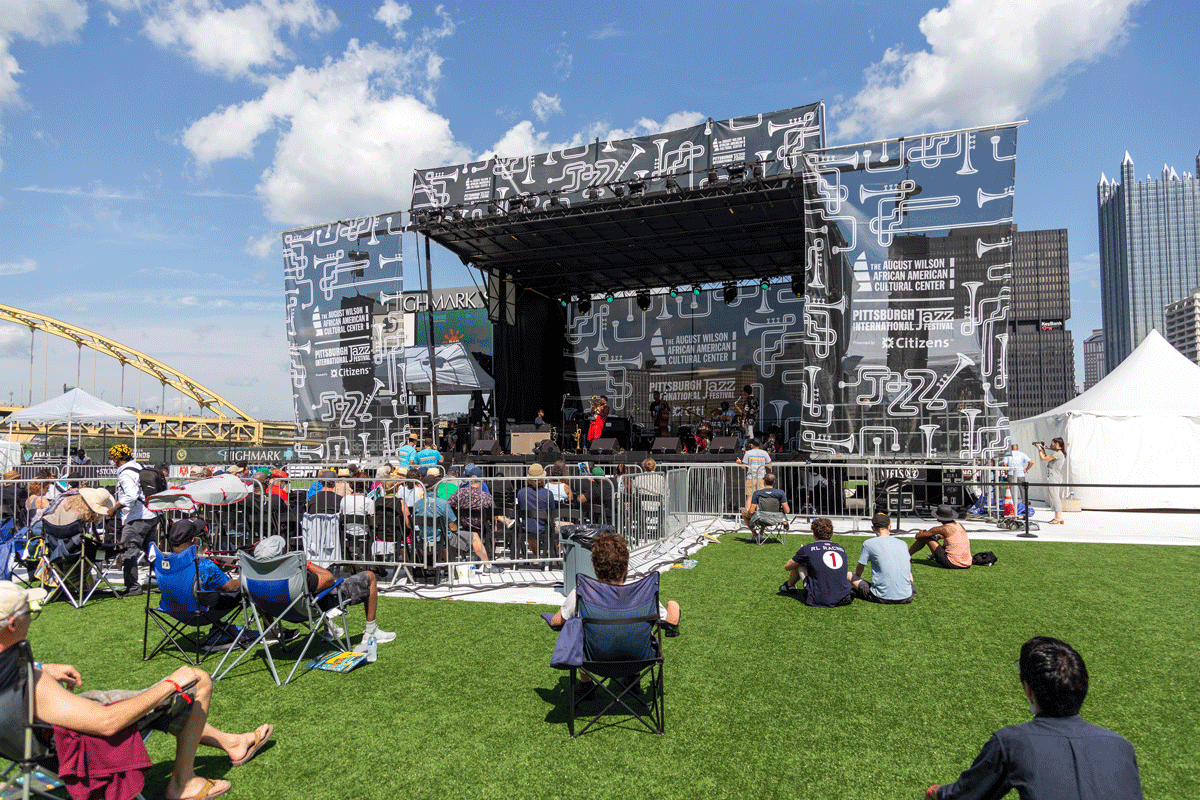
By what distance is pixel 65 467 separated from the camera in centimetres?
1532

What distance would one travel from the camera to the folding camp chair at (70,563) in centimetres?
627

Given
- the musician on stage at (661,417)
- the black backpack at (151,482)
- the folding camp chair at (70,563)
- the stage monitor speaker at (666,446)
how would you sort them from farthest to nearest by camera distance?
the musician on stage at (661,417) → the stage monitor speaker at (666,446) → the black backpack at (151,482) → the folding camp chair at (70,563)

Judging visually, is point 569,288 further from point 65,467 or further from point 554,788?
A: point 554,788

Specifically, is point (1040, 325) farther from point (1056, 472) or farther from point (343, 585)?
point (343, 585)

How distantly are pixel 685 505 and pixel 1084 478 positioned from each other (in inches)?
365

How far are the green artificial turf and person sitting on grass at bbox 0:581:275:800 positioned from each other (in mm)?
141

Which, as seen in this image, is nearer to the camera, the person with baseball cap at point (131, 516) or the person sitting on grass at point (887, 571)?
the person sitting on grass at point (887, 571)

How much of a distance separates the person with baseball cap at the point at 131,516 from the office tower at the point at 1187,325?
182692 millimetres

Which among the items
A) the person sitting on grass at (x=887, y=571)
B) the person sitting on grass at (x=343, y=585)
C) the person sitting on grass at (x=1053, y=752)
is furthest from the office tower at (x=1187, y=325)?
the person sitting on grass at (x=1053, y=752)

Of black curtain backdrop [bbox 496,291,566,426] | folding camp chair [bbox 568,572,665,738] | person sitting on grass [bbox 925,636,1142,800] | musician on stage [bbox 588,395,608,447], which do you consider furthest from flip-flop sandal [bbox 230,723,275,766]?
black curtain backdrop [bbox 496,291,566,426]

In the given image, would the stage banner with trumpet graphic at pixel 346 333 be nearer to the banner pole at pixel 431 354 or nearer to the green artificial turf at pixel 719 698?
the banner pole at pixel 431 354

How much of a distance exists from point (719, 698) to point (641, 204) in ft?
43.2

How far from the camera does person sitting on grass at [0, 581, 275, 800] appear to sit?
2.16 meters

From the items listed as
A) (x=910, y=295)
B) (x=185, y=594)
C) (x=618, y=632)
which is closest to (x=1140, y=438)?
(x=910, y=295)
